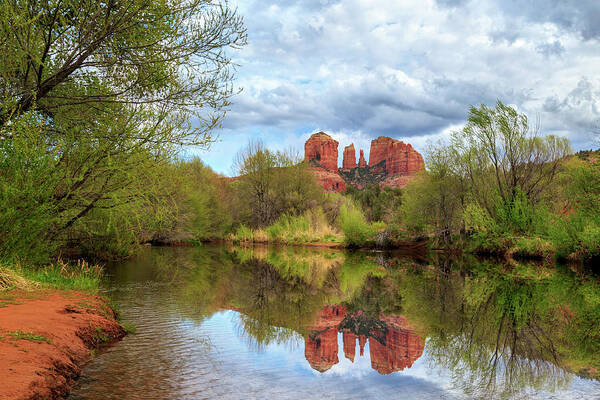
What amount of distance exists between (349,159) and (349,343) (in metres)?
140

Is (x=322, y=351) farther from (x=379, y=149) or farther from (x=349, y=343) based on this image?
(x=379, y=149)

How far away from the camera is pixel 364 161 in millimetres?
142750

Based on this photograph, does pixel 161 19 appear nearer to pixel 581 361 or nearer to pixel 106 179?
pixel 106 179

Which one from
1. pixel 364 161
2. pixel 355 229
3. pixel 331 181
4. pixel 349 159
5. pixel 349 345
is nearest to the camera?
pixel 349 345

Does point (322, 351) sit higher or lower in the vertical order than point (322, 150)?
lower

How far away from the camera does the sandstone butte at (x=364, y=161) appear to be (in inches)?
4793

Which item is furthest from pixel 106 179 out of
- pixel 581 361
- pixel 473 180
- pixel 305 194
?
pixel 305 194

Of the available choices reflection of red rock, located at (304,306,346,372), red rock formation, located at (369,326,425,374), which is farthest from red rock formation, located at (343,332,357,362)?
red rock formation, located at (369,326,425,374)

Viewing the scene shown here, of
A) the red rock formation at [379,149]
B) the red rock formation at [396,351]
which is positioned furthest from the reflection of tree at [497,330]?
the red rock formation at [379,149]

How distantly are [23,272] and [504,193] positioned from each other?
901 inches

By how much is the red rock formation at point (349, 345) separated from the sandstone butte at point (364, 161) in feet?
354

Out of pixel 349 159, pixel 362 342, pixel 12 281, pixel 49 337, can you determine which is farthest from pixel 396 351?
pixel 349 159

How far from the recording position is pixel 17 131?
7023mm

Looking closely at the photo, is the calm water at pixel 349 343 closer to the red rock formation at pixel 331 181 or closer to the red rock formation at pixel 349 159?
the red rock formation at pixel 331 181
